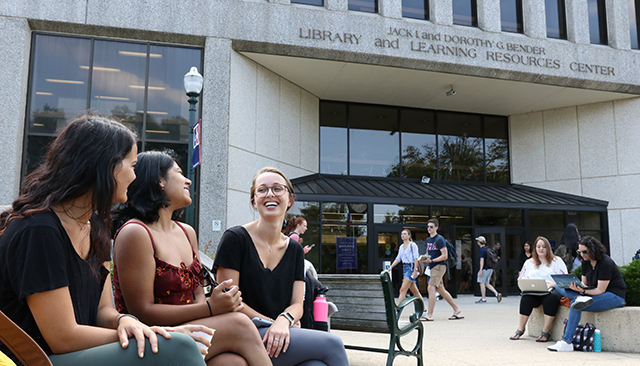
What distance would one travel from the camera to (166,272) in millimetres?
2422

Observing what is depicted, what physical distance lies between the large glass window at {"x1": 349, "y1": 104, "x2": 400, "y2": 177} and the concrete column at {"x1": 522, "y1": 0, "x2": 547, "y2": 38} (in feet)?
17.5

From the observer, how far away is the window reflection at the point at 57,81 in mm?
12406

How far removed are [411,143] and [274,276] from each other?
16.4 m

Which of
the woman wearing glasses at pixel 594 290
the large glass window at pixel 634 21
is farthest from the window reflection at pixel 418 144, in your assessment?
the woman wearing glasses at pixel 594 290

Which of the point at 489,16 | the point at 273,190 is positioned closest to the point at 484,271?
the point at 489,16

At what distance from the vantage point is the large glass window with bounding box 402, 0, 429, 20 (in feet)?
51.6

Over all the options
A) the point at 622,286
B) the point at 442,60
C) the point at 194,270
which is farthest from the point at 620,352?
the point at 442,60

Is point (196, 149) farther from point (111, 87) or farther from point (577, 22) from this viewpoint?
point (577, 22)

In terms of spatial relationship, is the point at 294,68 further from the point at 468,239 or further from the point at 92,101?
the point at 468,239

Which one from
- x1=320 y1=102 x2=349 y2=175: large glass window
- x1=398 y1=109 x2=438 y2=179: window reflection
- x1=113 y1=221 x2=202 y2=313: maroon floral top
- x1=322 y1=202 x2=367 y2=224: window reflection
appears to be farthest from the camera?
x1=398 y1=109 x2=438 y2=179: window reflection

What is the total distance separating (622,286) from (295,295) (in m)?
5.97

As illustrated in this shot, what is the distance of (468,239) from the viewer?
17.4m

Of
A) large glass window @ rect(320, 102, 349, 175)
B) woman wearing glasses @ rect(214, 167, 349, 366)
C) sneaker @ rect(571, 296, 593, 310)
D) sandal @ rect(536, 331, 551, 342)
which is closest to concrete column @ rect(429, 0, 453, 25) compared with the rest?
large glass window @ rect(320, 102, 349, 175)

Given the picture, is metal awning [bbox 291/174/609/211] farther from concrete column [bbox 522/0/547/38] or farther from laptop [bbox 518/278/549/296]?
laptop [bbox 518/278/549/296]
